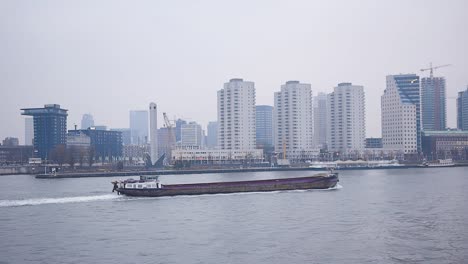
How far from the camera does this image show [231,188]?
6069 cm

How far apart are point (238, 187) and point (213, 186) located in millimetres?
2974

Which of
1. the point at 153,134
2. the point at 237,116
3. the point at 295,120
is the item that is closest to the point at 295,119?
the point at 295,120

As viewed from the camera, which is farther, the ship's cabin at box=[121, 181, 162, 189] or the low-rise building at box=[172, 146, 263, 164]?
the low-rise building at box=[172, 146, 263, 164]

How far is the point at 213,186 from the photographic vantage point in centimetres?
6069

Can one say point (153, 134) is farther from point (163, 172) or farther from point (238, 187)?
point (238, 187)

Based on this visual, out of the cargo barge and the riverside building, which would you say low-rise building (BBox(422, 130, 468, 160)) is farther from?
the cargo barge

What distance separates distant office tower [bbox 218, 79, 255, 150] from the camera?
189 m

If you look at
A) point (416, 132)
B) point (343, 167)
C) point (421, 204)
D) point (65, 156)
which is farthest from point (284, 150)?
point (421, 204)

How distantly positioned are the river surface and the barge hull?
3902 millimetres

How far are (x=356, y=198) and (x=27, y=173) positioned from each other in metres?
113

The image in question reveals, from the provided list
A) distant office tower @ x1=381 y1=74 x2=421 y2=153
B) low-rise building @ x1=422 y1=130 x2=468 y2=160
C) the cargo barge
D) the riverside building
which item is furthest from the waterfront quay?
the cargo barge

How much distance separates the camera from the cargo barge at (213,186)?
5719 cm

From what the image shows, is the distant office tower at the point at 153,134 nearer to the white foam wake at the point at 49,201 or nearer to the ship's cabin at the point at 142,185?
the ship's cabin at the point at 142,185

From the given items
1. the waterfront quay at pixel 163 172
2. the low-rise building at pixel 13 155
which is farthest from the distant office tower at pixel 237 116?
the low-rise building at pixel 13 155
